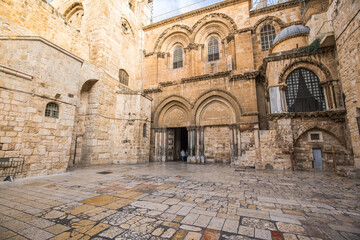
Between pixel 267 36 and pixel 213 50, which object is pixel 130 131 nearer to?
pixel 213 50

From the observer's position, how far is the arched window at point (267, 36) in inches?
510

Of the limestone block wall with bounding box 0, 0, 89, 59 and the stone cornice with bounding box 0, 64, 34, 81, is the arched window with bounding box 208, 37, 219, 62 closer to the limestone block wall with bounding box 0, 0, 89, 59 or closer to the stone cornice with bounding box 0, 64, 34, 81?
the limestone block wall with bounding box 0, 0, 89, 59

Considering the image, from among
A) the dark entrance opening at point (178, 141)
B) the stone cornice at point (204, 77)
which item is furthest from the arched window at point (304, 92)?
the dark entrance opening at point (178, 141)

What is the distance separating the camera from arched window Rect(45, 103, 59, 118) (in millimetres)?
6793

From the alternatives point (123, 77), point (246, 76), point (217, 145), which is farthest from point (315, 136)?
point (123, 77)

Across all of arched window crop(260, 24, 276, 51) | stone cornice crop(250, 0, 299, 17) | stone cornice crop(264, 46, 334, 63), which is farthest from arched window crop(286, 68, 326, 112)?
stone cornice crop(250, 0, 299, 17)

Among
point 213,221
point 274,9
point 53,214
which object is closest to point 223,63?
point 274,9

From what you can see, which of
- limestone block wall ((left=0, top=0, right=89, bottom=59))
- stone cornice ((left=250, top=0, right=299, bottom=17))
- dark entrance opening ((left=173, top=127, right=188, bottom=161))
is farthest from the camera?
dark entrance opening ((left=173, top=127, right=188, bottom=161))

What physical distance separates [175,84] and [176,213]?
12.7 m

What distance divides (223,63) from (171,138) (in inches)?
328

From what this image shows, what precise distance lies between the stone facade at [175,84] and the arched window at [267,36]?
0.27 ft

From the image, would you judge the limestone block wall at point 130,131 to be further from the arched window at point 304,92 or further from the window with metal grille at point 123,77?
the arched window at point 304,92

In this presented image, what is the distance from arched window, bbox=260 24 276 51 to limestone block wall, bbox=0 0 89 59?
1394 cm

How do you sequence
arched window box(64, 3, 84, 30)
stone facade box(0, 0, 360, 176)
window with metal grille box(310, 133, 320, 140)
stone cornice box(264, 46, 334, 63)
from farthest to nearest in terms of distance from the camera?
1. arched window box(64, 3, 84, 30)
2. stone cornice box(264, 46, 334, 63)
3. window with metal grille box(310, 133, 320, 140)
4. stone facade box(0, 0, 360, 176)
